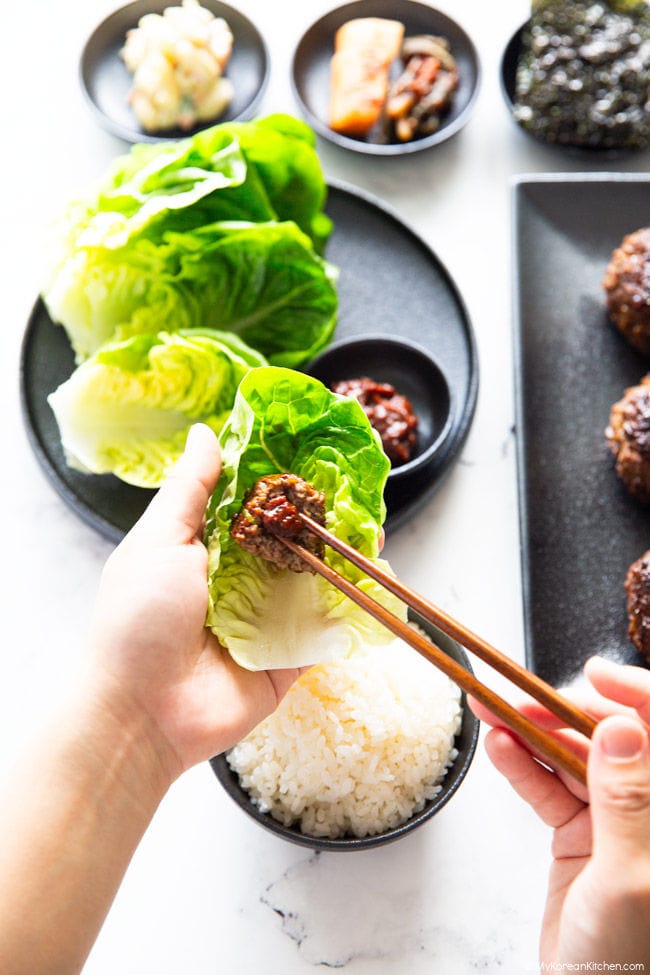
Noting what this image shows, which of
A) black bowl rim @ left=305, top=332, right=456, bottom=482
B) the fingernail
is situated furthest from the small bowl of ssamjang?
the fingernail

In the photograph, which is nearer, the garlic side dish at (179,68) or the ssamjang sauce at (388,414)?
the ssamjang sauce at (388,414)

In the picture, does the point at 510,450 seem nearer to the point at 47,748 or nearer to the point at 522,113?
the point at 522,113

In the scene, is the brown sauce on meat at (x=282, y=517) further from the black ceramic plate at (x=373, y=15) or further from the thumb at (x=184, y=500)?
the black ceramic plate at (x=373, y=15)

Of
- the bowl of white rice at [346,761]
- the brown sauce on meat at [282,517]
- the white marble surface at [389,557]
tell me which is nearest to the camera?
the brown sauce on meat at [282,517]

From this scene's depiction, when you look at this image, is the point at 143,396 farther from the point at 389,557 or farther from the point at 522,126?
the point at 522,126

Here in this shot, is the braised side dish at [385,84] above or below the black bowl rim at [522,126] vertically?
above

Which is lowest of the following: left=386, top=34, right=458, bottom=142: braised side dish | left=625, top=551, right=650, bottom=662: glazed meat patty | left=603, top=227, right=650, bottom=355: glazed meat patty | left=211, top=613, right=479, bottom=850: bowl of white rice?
left=625, top=551, right=650, bottom=662: glazed meat patty

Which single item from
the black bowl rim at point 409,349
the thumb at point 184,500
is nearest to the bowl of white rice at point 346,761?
the thumb at point 184,500

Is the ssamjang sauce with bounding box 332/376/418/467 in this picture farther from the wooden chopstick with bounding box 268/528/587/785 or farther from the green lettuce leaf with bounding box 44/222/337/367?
the wooden chopstick with bounding box 268/528/587/785
